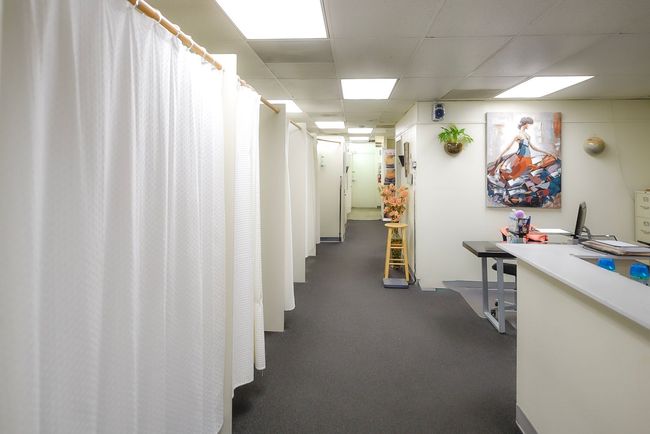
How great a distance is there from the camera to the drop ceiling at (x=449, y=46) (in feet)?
6.59

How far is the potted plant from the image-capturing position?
412cm

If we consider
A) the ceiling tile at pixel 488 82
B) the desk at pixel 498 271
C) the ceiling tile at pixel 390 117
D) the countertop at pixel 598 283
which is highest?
the ceiling tile at pixel 390 117

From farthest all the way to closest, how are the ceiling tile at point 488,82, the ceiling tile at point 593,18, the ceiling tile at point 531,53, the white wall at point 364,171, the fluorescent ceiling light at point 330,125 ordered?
the white wall at point 364,171
the fluorescent ceiling light at point 330,125
the ceiling tile at point 488,82
the ceiling tile at point 531,53
the ceiling tile at point 593,18

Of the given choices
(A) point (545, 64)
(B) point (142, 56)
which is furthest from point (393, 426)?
(A) point (545, 64)

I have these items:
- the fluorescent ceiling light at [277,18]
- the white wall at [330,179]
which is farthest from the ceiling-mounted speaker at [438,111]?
the white wall at [330,179]

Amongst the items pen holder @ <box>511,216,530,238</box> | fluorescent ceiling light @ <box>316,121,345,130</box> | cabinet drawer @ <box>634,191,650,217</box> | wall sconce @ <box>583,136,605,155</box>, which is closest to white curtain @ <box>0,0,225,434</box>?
pen holder @ <box>511,216,530,238</box>

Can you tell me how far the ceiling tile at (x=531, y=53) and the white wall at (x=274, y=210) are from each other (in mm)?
1792

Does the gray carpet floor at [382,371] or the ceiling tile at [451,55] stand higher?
the ceiling tile at [451,55]

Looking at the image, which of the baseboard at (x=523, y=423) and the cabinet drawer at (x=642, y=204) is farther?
the cabinet drawer at (x=642, y=204)

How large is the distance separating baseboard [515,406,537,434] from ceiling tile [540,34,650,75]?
2448 millimetres

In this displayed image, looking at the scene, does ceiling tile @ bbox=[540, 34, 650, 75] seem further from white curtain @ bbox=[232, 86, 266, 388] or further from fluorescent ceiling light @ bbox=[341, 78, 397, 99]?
white curtain @ bbox=[232, 86, 266, 388]

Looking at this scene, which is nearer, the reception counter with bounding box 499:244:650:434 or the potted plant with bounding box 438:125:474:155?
the reception counter with bounding box 499:244:650:434

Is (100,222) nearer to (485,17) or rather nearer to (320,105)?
(485,17)

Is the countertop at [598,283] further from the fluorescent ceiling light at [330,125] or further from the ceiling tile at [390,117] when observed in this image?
the fluorescent ceiling light at [330,125]
